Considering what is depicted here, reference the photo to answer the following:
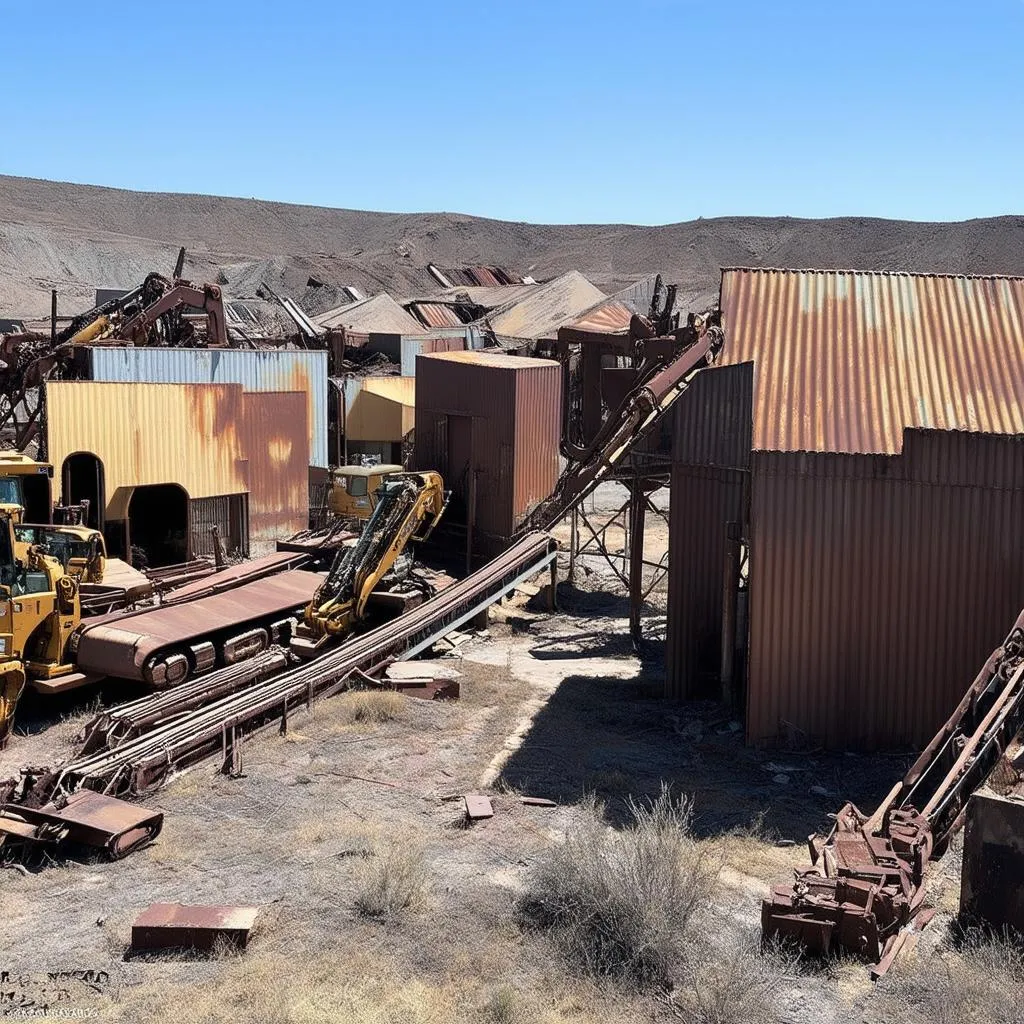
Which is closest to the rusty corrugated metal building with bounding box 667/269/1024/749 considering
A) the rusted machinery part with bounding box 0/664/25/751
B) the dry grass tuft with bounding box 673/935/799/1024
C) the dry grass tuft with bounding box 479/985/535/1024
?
the dry grass tuft with bounding box 673/935/799/1024

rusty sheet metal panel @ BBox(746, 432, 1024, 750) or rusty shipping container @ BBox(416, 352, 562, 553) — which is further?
rusty shipping container @ BBox(416, 352, 562, 553)

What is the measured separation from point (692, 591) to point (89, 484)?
1095cm

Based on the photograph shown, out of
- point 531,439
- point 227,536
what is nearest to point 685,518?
→ point 531,439

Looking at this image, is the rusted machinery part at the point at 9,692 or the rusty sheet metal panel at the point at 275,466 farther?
the rusty sheet metal panel at the point at 275,466

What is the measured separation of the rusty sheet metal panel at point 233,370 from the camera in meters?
23.6

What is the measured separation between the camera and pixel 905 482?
13.5m

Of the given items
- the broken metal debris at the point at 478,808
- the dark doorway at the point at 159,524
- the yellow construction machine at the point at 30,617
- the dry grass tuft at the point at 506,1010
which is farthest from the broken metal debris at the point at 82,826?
the dark doorway at the point at 159,524

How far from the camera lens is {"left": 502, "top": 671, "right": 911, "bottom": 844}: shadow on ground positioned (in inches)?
469

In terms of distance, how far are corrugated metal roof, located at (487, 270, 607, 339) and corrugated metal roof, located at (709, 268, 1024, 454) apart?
3147 cm

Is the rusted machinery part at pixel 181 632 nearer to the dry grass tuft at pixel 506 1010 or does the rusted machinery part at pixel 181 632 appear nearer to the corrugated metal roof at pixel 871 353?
the corrugated metal roof at pixel 871 353

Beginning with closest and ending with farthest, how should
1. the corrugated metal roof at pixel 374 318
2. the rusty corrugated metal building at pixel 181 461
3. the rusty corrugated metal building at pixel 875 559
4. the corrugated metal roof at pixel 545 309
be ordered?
the rusty corrugated metal building at pixel 875 559, the rusty corrugated metal building at pixel 181 461, the corrugated metal roof at pixel 374 318, the corrugated metal roof at pixel 545 309

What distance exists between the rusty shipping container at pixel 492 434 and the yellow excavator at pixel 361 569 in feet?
10.8

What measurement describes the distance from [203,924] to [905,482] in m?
A: 8.96

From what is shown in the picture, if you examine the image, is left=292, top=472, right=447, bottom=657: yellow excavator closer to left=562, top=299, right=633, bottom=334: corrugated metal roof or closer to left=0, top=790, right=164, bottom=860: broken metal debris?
left=0, top=790, right=164, bottom=860: broken metal debris
